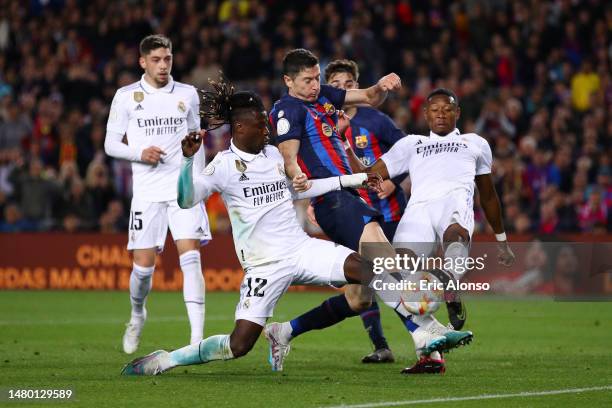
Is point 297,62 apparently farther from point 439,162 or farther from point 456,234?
point 456,234

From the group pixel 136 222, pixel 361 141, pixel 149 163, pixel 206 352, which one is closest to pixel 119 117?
pixel 149 163

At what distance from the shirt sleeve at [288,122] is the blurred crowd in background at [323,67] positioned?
9784 mm

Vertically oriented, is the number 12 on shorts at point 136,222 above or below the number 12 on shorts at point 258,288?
above

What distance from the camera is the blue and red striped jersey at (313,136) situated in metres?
9.40

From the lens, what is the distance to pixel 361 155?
10.8 metres

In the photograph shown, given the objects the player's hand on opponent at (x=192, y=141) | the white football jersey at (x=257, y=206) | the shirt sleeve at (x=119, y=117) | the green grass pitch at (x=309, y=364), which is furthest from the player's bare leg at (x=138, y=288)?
the player's hand on opponent at (x=192, y=141)

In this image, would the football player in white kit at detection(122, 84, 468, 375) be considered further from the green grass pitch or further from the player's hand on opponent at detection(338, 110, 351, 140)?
the player's hand on opponent at detection(338, 110, 351, 140)

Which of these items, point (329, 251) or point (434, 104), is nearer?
Answer: point (329, 251)

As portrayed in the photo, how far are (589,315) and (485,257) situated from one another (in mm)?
1731

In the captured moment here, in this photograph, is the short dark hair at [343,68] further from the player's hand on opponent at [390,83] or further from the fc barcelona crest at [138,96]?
the fc barcelona crest at [138,96]

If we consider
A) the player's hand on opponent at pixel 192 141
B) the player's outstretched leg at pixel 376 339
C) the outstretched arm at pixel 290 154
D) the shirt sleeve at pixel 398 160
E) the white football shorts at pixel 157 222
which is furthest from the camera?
the white football shorts at pixel 157 222

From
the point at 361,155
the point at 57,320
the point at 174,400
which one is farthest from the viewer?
the point at 57,320

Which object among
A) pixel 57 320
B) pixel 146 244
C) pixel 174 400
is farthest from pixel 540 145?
pixel 174 400

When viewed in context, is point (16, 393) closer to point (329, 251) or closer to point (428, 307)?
point (329, 251)
